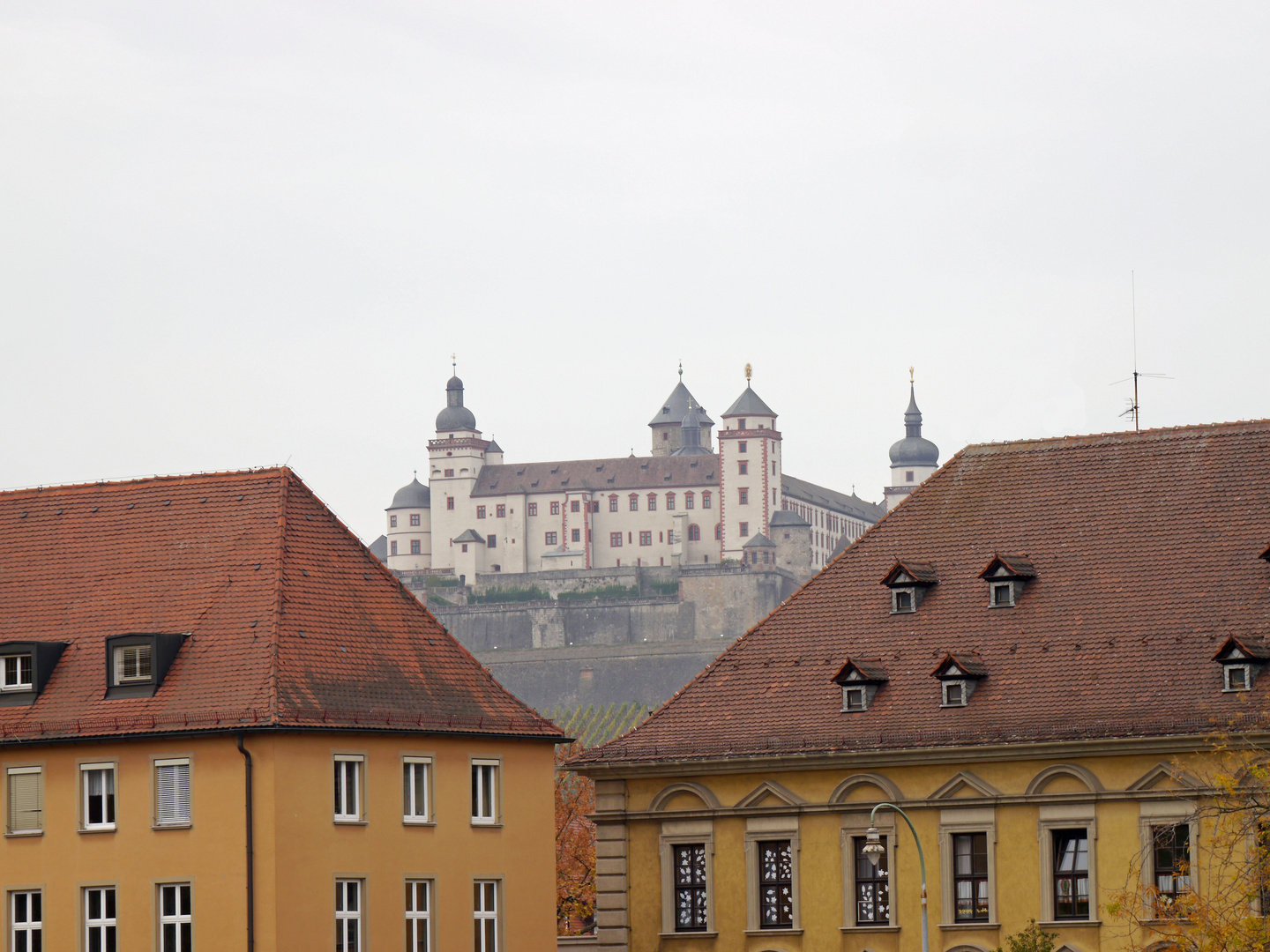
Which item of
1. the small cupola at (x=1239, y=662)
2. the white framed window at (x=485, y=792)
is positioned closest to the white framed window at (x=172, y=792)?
the white framed window at (x=485, y=792)

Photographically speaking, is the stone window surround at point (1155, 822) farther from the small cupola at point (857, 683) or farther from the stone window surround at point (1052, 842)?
the small cupola at point (857, 683)

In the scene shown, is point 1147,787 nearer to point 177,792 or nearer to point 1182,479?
point 1182,479

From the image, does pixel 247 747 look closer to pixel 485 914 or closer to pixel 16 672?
pixel 16 672

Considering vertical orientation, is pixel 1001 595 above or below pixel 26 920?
above

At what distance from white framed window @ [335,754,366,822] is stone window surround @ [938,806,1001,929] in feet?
29.2

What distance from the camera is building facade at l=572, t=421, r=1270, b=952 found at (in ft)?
134

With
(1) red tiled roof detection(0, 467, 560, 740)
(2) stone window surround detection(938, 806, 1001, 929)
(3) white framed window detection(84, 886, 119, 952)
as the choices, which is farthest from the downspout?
(2) stone window surround detection(938, 806, 1001, 929)

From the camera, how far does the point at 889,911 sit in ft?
140

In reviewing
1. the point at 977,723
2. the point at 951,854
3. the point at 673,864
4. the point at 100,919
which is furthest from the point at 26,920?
the point at 977,723

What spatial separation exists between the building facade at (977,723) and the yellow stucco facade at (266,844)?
94.5 inches

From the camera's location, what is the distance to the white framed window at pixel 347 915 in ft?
137

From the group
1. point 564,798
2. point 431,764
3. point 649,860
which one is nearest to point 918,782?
point 649,860

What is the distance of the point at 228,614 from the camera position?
43031 millimetres

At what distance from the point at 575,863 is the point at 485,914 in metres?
33.5
